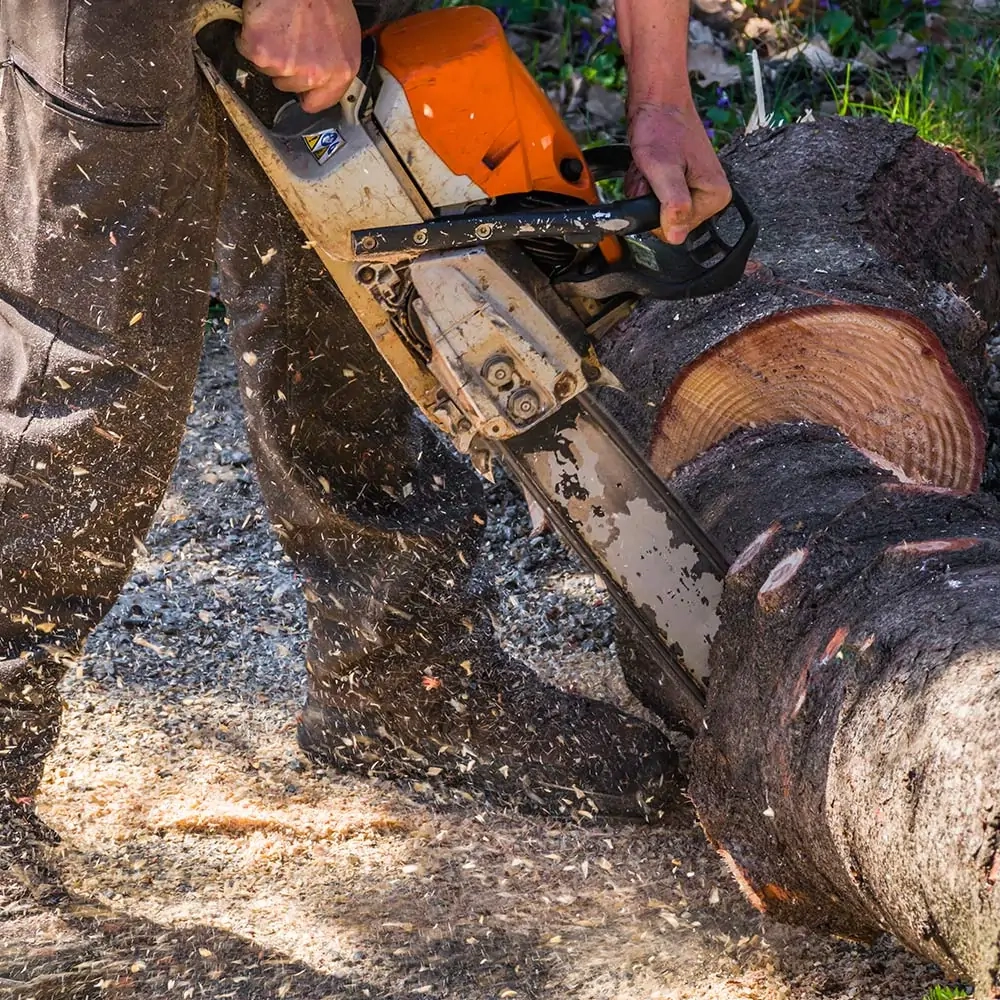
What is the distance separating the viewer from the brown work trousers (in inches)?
71.6

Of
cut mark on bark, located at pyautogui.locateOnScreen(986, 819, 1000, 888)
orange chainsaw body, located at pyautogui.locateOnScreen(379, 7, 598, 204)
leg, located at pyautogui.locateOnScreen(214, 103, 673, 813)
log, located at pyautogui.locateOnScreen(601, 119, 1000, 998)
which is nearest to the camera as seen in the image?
cut mark on bark, located at pyautogui.locateOnScreen(986, 819, 1000, 888)

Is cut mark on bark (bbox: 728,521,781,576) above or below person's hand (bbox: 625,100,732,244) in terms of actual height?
below

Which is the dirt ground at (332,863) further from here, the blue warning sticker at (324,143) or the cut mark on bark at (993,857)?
the blue warning sticker at (324,143)

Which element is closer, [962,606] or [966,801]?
[966,801]

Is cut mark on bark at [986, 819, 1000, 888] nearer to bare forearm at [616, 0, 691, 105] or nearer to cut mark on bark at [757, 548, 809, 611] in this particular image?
cut mark on bark at [757, 548, 809, 611]

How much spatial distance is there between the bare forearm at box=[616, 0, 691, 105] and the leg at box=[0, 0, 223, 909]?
713 mm

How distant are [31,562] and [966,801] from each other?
1414 millimetres

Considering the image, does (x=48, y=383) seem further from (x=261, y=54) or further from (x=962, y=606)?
(x=962, y=606)

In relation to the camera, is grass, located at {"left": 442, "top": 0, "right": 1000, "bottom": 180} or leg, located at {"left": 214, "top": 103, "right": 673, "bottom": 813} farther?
grass, located at {"left": 442, "top": 0, "right": 1000, "bottom": 180}

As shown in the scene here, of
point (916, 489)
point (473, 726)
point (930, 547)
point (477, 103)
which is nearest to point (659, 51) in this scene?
point (477, 103)

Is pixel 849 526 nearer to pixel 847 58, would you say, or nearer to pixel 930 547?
pixel 930 547

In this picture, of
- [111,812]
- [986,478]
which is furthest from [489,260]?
[986,478]

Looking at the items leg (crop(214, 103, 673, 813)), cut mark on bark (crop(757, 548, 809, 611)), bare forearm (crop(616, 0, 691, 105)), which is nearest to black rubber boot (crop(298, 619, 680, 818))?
leg (crop(214, 103, 673, 813))

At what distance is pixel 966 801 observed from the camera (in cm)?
138
